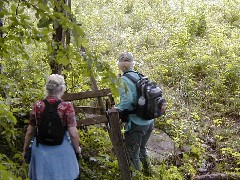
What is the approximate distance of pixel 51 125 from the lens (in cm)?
366

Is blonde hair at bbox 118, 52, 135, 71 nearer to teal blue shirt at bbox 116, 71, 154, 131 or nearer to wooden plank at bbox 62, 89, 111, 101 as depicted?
teal blue shirt at bbox 116, 71, 154, 131

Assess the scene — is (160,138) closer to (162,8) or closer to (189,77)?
(189,77)

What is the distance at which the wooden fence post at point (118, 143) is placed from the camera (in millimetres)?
A: 4333

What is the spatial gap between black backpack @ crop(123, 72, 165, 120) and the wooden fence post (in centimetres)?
42

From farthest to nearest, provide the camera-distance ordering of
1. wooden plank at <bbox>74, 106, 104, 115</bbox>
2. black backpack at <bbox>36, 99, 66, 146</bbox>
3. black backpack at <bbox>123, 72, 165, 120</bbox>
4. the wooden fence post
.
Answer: wooden plank at <bbox>74, 106, 104, 115</bbox> → black backpack at <bbox>123, 72, 165, 120</bbox> → the wooden fence post → black backpack at <bbox>36, 99, 66, 146</bbox>

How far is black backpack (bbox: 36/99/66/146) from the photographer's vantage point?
3.66 meters

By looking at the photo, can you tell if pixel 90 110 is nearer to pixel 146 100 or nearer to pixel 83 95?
pixel 83 95

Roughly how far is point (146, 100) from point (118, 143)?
63cm

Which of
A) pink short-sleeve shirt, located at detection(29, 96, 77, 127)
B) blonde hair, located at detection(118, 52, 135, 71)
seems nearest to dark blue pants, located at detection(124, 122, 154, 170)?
blonde hair, located at detection(118, 52, 135, 71)

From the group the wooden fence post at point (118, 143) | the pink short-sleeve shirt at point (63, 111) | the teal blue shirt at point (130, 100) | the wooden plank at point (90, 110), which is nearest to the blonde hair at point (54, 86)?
the pink short-sleeve shirt at point (63, 111)

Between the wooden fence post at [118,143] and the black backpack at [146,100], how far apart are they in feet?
1.38

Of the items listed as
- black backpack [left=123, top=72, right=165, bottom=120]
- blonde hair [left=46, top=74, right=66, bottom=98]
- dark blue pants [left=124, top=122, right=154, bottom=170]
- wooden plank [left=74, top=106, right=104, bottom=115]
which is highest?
blonde hair [left=46, top=74, right=66, bottom=98]

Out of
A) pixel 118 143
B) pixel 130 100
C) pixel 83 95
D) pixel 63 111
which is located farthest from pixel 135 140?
pixel 63 111

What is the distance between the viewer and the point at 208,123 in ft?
24.9
